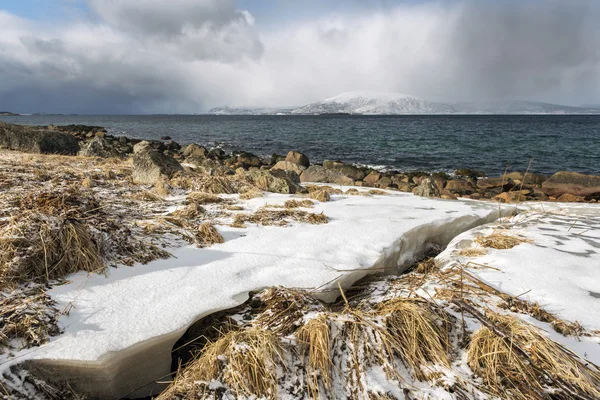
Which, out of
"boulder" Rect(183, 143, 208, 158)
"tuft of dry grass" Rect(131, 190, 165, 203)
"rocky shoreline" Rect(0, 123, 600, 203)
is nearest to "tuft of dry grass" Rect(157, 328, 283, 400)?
"tuft of dry grass" Rect(131, 190, 165, 203)

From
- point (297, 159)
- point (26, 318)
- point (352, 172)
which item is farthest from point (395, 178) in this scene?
point (26, 318)

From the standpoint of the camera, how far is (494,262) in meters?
3.72

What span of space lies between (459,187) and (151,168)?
495 inches

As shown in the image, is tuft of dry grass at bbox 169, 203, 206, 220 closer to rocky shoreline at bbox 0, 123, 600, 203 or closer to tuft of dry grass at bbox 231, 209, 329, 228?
tuft of dry grass at bbox 231, 209, 329, 228

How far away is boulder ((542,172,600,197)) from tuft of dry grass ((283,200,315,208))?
467 inches

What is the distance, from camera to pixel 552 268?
11.4ft

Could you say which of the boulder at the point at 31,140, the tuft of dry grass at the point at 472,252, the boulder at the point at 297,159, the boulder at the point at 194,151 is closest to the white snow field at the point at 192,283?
the tuft of dry grass at the point at 472,252

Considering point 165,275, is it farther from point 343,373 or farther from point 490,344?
point 490,344

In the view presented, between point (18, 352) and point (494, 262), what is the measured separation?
4485 millimetres

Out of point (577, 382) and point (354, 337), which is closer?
point (577, 382)

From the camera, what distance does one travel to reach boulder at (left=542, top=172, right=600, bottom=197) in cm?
1205

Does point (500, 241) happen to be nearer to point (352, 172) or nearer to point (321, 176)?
point (321, 176)

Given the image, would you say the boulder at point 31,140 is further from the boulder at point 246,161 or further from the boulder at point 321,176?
the boulder at point 321,176

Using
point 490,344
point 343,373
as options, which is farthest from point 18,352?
point 490,344
